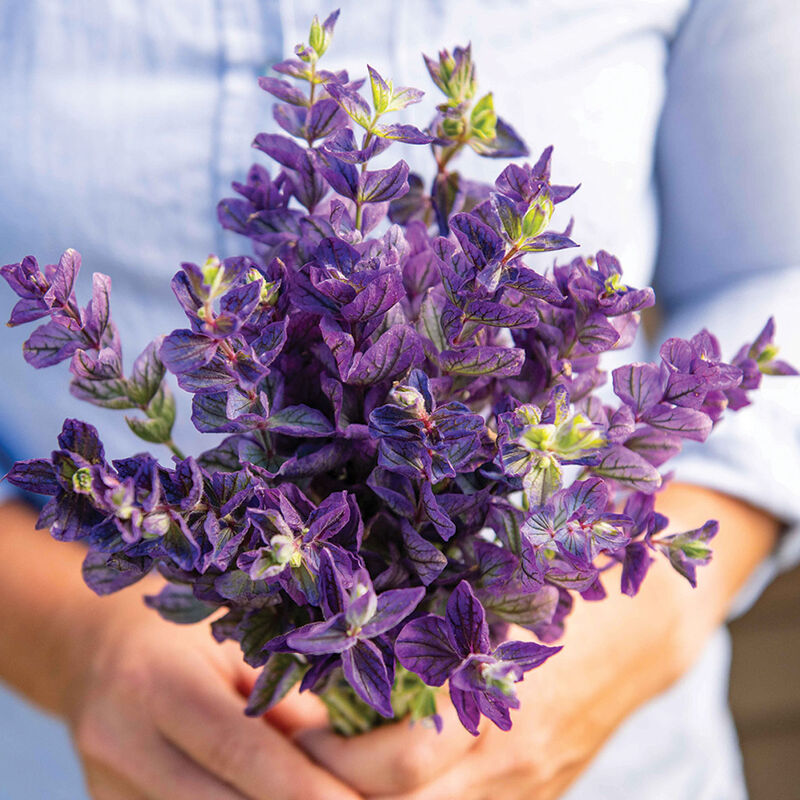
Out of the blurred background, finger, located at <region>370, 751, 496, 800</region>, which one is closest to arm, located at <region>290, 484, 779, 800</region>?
finger, located at <region>370, 751, 496, 800</region>

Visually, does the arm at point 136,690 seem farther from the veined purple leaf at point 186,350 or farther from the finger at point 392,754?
the veined purple leaf at point 186,350

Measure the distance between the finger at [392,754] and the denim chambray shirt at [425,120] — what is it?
216 mm

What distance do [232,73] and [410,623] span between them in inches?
14.1

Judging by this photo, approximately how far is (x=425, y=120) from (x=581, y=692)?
34cm

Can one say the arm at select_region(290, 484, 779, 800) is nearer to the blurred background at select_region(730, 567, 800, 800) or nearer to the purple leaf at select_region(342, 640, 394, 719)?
the purple leaf at select_region(342, 640, 394, 719)

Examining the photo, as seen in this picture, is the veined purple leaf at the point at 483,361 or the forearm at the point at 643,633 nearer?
the veined purple leaf at the point at 483,361

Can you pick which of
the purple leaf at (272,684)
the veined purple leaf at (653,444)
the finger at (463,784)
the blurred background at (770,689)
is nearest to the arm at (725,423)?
the finger at (463,784)

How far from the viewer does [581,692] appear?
44 cm

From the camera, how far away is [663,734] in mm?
623

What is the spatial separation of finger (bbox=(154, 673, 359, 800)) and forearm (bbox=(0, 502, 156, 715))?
3.8 inches

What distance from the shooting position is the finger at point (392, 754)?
356mm

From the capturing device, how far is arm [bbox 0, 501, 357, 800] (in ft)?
1.24

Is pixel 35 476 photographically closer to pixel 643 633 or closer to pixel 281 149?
pixel 281 149

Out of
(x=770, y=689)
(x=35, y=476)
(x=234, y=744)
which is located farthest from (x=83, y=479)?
(x=770, y=689)
